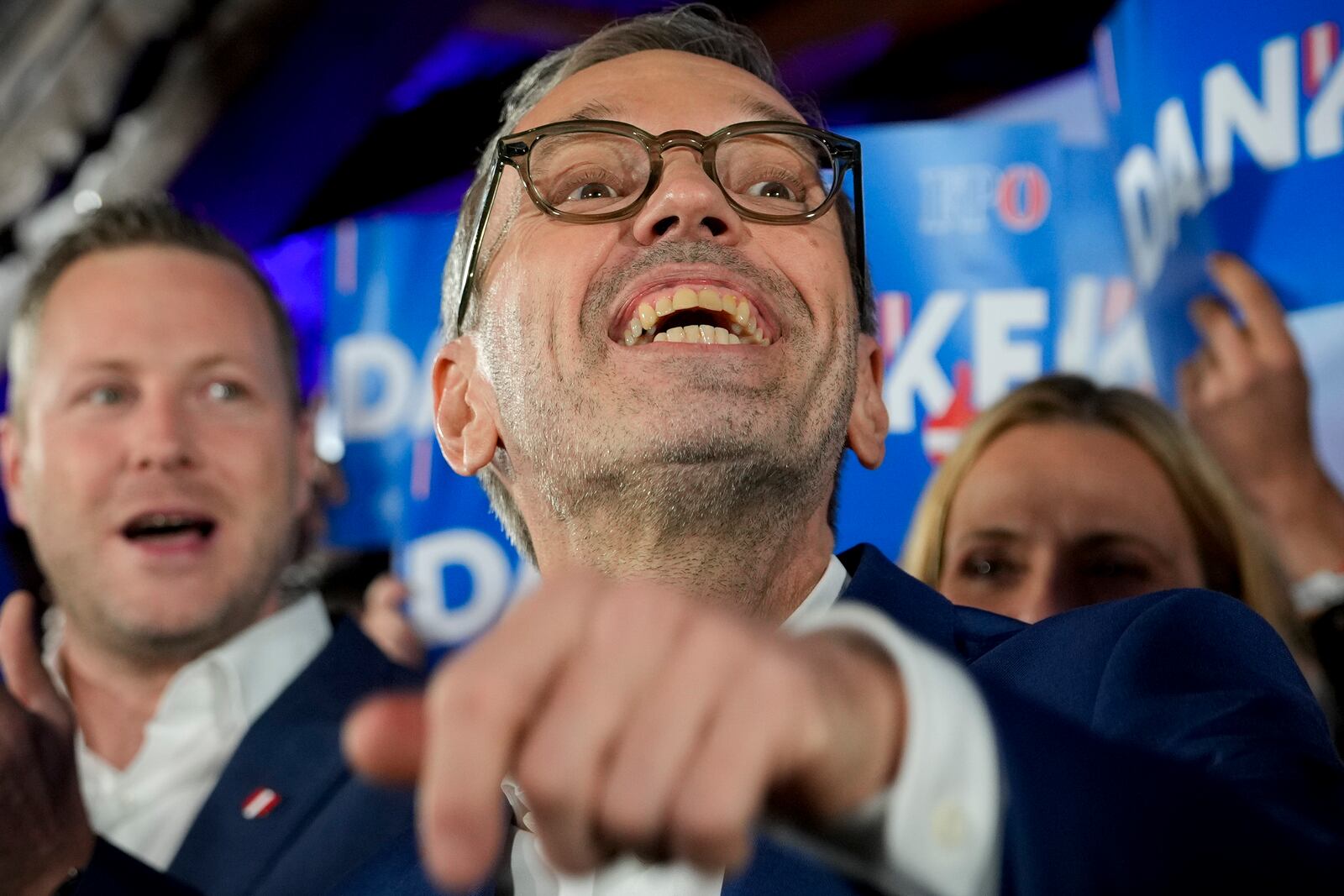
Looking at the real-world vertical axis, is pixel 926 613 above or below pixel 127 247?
below

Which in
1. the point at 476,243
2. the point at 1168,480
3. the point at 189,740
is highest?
the point at 476,243

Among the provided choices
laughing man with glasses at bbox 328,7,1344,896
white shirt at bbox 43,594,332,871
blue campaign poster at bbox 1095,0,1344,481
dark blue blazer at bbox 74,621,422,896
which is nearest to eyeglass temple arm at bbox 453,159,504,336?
laughing man with glasses at bbox 328,7,1344,896

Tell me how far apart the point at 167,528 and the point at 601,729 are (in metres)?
1.89

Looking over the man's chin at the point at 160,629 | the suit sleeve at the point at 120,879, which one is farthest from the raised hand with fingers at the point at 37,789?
the man's chin at the point at 160,629

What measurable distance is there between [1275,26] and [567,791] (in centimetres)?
163

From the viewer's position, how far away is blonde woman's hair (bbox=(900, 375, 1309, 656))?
202 centimetres

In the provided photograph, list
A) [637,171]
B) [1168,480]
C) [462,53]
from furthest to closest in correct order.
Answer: [462,53] < [1168,480] < [637,171]

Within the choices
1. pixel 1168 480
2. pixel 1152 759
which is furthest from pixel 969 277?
pixel 1152 759

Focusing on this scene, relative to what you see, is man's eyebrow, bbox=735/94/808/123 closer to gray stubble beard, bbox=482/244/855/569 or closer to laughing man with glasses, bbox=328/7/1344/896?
laughing man with glasses, bbox=328/7/1344/896

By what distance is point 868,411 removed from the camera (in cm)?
162

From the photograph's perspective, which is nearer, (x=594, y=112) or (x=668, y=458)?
(x=668, y=458)

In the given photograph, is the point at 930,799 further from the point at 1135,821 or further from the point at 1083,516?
the point at 1083,516

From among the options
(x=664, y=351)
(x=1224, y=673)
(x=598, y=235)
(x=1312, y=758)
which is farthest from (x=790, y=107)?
(x=1312, y=758)

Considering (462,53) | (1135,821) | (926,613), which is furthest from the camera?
(462,53)
